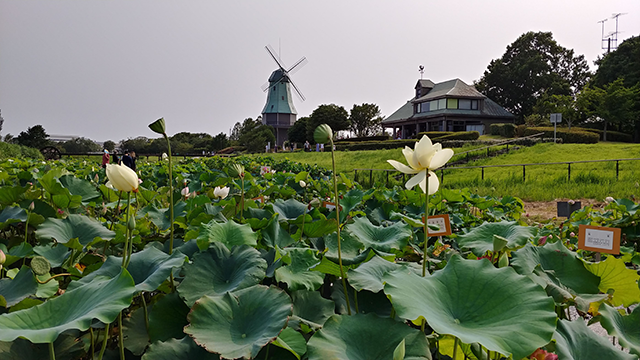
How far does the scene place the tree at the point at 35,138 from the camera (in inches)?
1125

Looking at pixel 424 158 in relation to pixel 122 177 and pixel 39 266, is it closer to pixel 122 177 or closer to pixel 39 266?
pixel 122 177

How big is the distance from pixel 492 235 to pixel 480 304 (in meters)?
0.69

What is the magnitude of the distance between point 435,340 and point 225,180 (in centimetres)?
234

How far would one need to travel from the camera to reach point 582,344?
0.78 meters

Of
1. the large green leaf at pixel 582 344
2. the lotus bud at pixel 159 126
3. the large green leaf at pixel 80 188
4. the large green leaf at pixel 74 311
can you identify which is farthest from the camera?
the large green leaf at pixel 80 188

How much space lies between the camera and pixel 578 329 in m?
0.79

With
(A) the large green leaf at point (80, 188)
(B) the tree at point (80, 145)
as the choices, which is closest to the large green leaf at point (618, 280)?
(A) the large green leaf at point (80, 188)

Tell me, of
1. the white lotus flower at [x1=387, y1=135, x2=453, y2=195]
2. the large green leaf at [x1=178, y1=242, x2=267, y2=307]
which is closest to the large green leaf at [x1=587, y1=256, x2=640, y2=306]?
the white lotus flower at [x1=387, y1=135, x2=453, y2=195]

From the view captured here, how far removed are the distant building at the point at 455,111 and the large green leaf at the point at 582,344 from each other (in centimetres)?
3082

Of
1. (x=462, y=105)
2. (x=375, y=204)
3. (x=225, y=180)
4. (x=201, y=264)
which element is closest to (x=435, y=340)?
(x=201, y=264)

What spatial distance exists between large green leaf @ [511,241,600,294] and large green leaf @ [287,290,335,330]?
51cm

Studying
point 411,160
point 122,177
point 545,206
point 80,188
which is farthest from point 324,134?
point 545,206

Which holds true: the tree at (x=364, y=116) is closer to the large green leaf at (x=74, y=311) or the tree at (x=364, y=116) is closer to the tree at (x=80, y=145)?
the tree at (x=80, y=145)

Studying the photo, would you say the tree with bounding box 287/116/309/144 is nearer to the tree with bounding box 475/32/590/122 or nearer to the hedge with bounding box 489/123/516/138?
the tree with bounding box 475/32/590/122
